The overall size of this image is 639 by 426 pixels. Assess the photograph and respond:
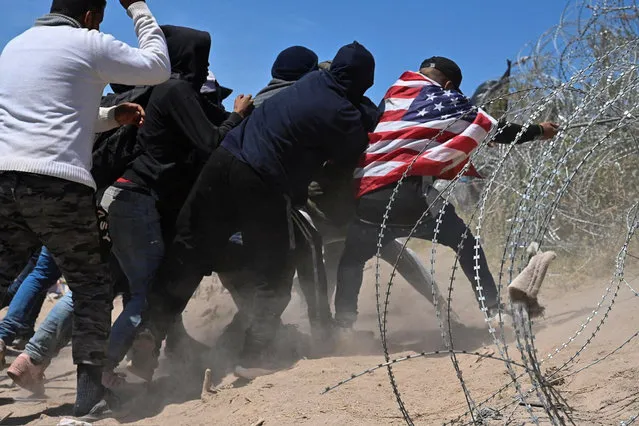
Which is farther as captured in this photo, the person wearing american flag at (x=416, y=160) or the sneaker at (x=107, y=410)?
the person wearing american flag at (x=416, y=160)

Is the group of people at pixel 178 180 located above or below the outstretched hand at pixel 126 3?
below

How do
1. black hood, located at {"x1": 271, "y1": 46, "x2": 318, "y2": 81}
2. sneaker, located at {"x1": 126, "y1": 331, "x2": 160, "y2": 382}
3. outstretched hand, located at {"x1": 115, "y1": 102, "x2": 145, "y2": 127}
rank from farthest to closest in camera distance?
black hood, located at {"x1": 271, "y1": 46, "x2": 318, "y2": 81} → sneaker, located at {"x1": 126, "y1": 331, "x2": 160, "y2": 382} → outstretched hand, located at {"x1": 115, "y1": 102, "x2": 145, "y2": 127}

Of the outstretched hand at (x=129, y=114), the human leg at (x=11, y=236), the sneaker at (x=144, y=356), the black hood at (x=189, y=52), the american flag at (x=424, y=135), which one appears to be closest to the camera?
the human leg at (x=11, y=236)

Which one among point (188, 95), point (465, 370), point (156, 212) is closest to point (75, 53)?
point (188, 95)

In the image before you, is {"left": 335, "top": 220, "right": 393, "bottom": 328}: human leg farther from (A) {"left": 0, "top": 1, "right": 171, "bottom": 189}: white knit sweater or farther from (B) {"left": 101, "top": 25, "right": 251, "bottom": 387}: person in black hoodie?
(A) {"left": 0, "top": 1, "right": 171, "bottom": 189}: white knit sweater

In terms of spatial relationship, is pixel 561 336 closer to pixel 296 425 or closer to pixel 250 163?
pixel 296 425

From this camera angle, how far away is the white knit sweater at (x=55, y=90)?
10.3 ft

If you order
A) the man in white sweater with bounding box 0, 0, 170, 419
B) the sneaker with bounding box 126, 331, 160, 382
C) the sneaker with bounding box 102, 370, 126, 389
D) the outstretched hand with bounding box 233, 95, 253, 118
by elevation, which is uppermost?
the outstretched hand with bounding box 233, 95, 253, 118

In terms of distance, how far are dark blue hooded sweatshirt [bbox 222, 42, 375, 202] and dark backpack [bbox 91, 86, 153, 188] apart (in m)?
0.49

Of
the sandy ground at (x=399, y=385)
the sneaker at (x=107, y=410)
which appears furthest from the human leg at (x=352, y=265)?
the sneaker at (x=107, y=410)

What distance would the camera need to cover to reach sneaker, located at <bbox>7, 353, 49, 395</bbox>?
12.4 feet

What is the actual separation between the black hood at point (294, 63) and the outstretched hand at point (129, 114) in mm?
1293

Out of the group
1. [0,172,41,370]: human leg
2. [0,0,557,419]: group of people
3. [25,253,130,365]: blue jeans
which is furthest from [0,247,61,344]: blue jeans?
[0,172,41,370]: human leg

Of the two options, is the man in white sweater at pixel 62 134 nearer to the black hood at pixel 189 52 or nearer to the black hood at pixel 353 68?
the black hood at pixel 189 52
